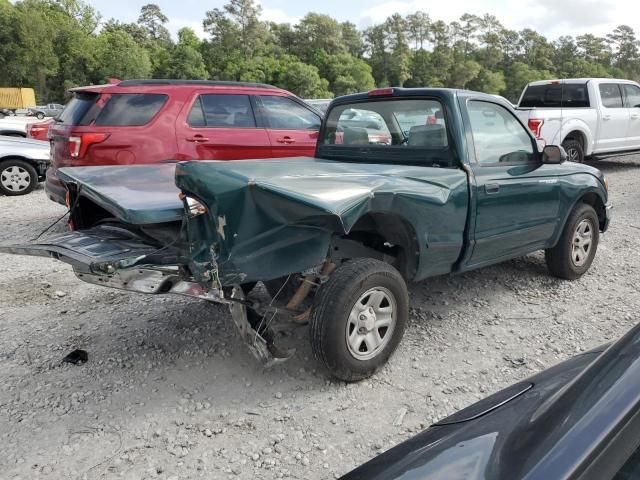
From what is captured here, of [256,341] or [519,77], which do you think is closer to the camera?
[256,341]

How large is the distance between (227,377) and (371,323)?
97 cm

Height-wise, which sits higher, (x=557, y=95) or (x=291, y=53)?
(x=291, y=53)

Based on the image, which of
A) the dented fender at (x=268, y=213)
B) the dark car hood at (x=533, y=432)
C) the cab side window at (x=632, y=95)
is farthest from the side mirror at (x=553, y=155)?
the cab side window at (x=632, y=95)

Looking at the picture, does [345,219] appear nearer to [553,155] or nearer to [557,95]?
[553,155]

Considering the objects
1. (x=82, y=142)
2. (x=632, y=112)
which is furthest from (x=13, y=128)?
(x=632, y=112)

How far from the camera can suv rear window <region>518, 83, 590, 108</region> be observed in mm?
11000

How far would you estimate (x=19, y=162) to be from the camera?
9.00 meters

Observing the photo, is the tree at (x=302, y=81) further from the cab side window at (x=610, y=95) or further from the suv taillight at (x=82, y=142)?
the suv taillight at (x=82, y=142)

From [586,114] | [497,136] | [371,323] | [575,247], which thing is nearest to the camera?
[371,323]

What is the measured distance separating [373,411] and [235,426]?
770 millimetres

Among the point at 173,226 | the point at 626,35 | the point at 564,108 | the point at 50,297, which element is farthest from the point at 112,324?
the point at 626,35

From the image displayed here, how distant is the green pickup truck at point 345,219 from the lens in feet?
9.02

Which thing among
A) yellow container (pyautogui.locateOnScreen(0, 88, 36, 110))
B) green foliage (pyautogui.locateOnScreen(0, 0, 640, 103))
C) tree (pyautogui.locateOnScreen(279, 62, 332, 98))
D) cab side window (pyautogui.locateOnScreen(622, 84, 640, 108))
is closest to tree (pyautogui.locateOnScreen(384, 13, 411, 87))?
green foliage (pyautogui.locateOnScreen(0, 0, 640, 103))

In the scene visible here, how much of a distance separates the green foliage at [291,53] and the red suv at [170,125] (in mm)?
55429
